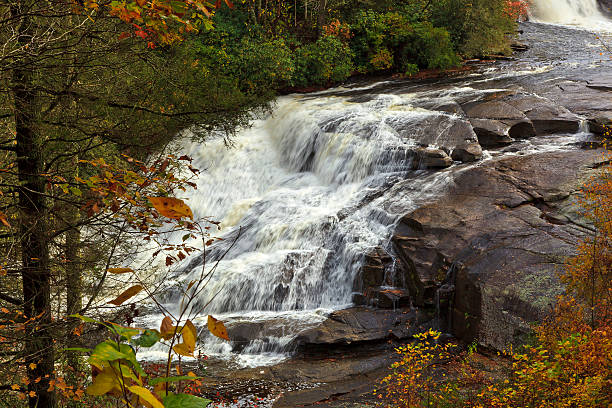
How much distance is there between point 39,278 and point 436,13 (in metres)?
17.3

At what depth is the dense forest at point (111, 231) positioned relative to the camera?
2748 millimetres

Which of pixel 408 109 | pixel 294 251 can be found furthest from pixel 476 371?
pixel 408 109

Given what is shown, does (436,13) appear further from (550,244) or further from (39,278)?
(39,278)

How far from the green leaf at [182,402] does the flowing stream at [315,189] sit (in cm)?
537

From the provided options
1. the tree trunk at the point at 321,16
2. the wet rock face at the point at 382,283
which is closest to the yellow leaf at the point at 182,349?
the wet rock face at the point at 382,283

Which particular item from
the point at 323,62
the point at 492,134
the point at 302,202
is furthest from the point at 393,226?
the point at 323,62

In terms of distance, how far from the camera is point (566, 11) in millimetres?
24359

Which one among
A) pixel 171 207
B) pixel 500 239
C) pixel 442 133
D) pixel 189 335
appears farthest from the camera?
pixel 442 133

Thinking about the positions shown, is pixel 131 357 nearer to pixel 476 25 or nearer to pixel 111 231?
pixel 111 231

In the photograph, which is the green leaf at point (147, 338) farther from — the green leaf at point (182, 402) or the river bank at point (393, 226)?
the river bank at point (393, 226)

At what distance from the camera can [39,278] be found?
5.27 metres

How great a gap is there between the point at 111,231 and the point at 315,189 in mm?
6155

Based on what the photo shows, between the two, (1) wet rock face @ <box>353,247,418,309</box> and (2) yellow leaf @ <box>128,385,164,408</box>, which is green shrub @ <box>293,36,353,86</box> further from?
(2) yellow leaf @ <box>128,385,164,408</box>

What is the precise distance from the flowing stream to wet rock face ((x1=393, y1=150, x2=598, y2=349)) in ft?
1.92
